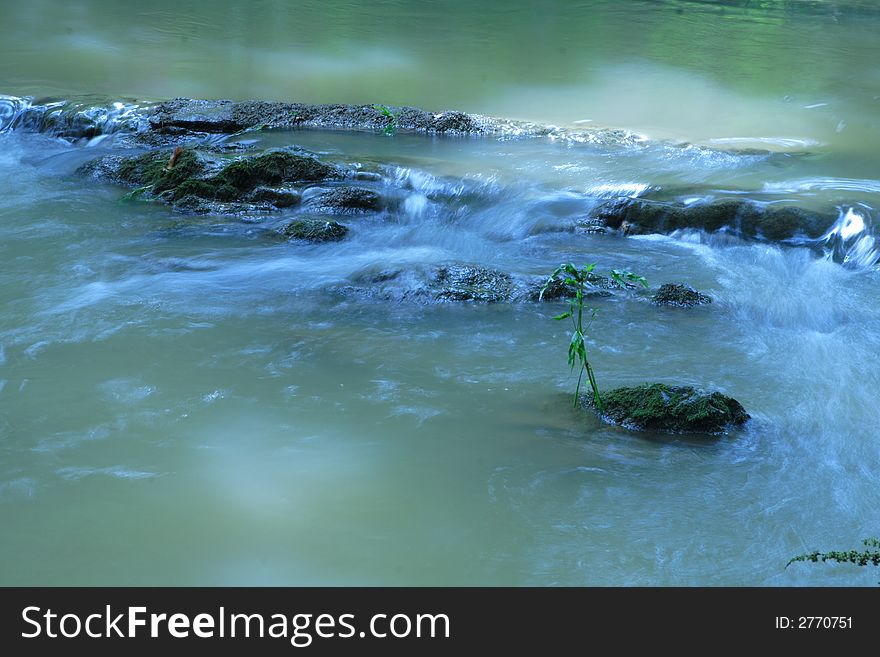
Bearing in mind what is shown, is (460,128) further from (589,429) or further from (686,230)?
(589,429)

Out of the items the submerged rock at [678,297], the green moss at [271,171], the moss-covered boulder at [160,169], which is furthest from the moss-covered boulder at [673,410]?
the moss-covered boulder at [160,169]

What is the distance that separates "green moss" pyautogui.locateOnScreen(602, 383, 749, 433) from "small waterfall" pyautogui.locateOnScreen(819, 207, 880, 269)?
3.26m

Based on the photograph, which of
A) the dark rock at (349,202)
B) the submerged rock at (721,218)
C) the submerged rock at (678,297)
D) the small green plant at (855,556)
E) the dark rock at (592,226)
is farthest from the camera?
the dark rock at (349,202)

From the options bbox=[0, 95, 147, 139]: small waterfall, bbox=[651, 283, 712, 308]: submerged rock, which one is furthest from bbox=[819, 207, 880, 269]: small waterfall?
bbox=[0, 95, 147, 139]: small waterfall

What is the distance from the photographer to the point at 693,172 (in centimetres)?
888

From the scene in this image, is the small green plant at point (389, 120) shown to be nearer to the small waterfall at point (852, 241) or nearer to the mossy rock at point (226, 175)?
the mossy rock at point (226, 175)

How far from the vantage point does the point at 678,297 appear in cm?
620

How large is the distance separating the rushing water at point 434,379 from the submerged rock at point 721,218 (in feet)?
0.60

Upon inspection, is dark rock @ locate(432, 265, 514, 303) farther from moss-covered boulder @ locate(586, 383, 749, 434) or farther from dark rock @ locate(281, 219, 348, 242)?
moss-covered boulder @ locate(586, 383, 749, 434)

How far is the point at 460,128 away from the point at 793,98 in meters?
5.00

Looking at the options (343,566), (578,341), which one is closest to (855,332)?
(578,341)

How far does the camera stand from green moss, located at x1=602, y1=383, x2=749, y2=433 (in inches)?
177

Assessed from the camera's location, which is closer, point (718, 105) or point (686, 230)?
point (686, 230)

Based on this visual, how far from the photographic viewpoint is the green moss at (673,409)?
177 inches
